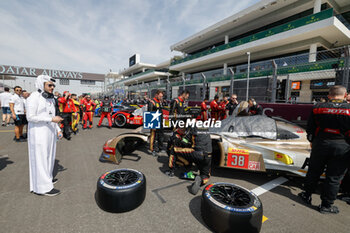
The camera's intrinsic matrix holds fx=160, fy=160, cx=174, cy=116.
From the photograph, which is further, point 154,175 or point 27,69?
point 27,69

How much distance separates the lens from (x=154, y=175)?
3.15 meters

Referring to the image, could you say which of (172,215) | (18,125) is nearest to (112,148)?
(172,215)

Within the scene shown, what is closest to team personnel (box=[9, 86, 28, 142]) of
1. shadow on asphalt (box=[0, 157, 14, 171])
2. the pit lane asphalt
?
shadow on asphalt (box=[0, 157, 14, 171])

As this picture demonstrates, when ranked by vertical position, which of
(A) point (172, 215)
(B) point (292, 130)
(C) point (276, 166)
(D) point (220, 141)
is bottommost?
(A) point (172, 215)

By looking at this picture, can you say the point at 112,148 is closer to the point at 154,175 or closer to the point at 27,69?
the point at 154,175

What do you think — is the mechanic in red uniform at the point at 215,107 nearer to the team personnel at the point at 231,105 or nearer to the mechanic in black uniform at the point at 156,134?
the team personnel at the point at 231,105

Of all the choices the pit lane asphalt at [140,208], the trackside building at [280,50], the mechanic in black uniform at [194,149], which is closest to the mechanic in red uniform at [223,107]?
the trackside building at [280,50]

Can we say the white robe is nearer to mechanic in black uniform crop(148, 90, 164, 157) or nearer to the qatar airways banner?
mechanic in black uniform crop(148, 90, 164, 157)

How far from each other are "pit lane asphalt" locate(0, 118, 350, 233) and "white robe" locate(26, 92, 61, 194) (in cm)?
23

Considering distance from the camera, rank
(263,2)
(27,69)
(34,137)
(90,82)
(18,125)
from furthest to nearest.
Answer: (90,82) → (27,69) → (263,2) → (18,125) → (34,137)

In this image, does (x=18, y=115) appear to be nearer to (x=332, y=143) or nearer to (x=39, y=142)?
(x=39, y=142)

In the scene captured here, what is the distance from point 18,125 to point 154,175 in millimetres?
5310

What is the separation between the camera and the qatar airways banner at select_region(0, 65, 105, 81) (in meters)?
39.0

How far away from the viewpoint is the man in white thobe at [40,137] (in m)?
2.29
